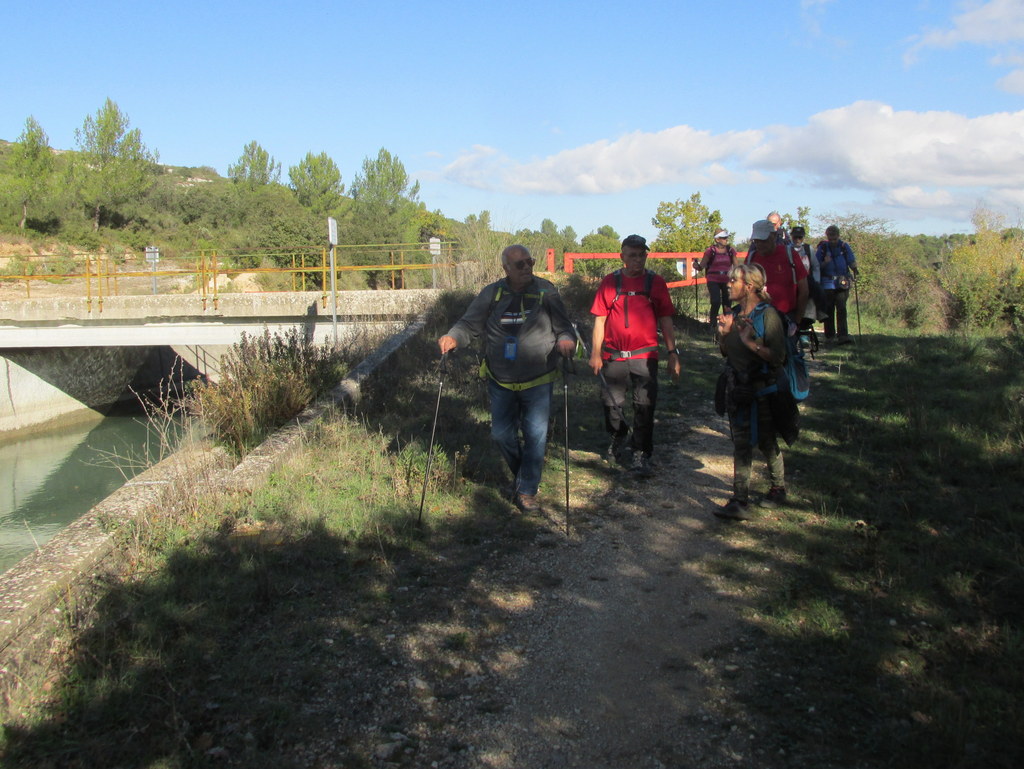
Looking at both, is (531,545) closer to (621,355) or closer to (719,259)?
(621,355)

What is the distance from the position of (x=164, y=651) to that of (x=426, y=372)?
710 centimetres

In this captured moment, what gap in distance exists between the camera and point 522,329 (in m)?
5.56

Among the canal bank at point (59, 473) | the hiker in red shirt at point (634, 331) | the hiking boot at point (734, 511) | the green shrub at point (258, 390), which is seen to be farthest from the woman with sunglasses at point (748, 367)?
the canal bank at point (59, 473)

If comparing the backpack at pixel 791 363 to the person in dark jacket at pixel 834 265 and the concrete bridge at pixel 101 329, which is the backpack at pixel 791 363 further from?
the concrete bridge at pixel 101 329

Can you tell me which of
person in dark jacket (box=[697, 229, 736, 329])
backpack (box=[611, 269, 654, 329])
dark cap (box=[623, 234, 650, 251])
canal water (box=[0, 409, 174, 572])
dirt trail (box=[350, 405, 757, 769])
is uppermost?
person in dark jacket (box=[697, 229, 736, 329])

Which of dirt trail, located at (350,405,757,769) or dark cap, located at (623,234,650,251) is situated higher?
dark cap, located at (623,234,650,251)

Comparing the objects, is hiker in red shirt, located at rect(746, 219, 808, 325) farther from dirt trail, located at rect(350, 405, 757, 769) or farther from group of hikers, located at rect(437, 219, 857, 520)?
dirt trail, located at rect(350, 405, 757, 769)

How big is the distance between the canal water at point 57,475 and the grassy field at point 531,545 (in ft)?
17.1

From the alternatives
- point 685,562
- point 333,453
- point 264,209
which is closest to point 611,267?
point 333,453

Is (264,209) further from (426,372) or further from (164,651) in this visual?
(164,651)

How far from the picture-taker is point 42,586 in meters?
A: 4.09

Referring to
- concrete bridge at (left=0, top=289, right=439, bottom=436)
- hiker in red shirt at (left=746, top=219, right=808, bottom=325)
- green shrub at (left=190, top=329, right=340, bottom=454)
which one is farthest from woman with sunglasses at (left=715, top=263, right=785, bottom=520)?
concrete bridge at (left=0, top=289, right=439, bottom=436)

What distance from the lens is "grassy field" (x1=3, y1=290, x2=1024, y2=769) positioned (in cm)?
303

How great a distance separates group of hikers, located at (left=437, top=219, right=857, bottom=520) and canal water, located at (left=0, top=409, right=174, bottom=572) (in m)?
5.74
